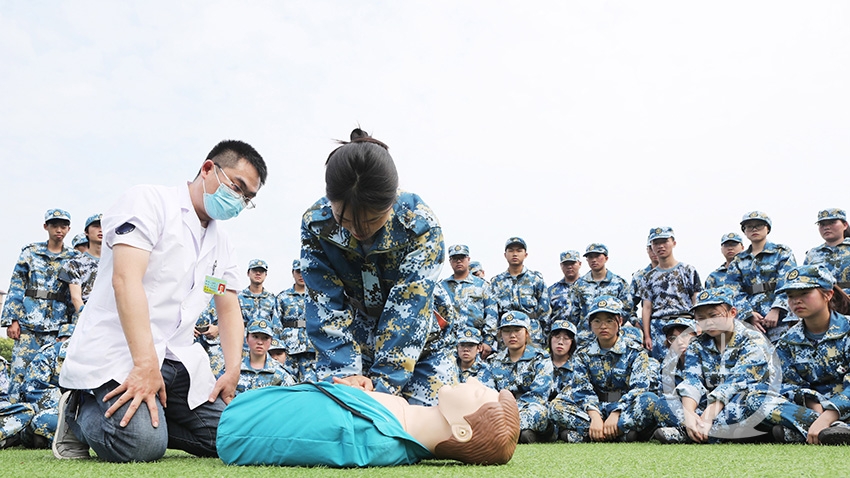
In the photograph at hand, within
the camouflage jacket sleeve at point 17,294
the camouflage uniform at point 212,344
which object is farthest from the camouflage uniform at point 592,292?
the camouflage jacket sleeve at point 17,294

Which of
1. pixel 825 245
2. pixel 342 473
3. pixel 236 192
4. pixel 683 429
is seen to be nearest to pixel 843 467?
pixel 342 473

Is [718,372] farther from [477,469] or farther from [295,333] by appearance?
[295,333]

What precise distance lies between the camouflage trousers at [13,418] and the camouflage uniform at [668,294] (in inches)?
254

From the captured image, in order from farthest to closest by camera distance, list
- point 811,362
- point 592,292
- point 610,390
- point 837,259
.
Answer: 1. point 592,292
2. point 837,259
3. point 610,390
4. point 811,362

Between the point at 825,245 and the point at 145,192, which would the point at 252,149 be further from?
the point at 825,245

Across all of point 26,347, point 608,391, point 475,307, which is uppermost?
point 475,307

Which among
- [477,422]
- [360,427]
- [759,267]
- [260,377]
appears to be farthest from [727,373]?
[260,377]

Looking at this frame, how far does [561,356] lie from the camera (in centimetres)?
789

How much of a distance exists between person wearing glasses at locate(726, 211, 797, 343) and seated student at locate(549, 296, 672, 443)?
1481 millimetres

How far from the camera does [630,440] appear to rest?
20.6 ft

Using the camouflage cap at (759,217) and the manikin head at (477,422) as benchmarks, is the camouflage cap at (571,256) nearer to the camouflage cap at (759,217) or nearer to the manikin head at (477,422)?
the camouflage cap at (759,217)

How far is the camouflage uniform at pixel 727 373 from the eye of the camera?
215 inches

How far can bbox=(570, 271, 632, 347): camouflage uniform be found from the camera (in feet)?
29.2

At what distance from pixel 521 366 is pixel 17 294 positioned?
622 centimetres
